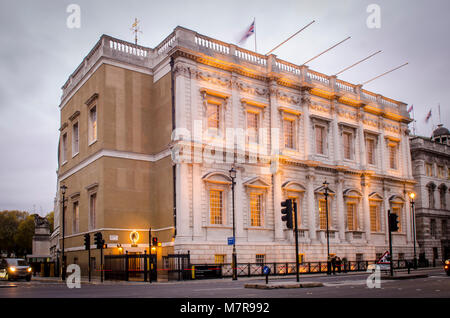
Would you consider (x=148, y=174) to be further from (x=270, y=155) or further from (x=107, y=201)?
(x=270, y=155)

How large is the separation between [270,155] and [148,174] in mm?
10317

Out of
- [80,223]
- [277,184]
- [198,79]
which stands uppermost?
[198,79]

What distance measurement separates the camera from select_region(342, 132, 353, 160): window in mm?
49750

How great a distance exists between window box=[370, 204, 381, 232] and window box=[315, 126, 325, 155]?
8.83 meters

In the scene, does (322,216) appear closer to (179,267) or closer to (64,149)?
(179,267)

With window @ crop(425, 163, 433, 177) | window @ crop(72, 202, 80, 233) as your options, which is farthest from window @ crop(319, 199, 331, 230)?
window @ crop(425, 163, 433, 177)

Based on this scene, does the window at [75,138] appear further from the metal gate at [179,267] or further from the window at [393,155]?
the window at [393,155]

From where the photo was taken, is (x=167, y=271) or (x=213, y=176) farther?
(x=213, y=176)

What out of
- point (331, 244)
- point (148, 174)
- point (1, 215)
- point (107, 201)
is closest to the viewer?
point (107, 201)

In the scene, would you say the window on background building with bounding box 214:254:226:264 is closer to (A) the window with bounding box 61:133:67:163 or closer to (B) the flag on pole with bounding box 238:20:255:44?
(B) the flag on pole with bounding box 238:20:255:44

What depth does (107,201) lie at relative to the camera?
3691cm

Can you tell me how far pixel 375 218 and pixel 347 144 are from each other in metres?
8.35
